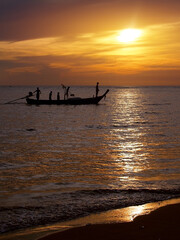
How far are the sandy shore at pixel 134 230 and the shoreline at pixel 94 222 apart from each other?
59mm

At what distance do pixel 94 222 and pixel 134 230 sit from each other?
3.54ft

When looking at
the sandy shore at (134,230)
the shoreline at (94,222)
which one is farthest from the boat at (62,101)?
the sandy shore at (134,230)

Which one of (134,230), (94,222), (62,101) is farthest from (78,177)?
(62,101)

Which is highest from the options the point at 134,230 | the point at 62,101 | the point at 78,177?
the point at 62,101

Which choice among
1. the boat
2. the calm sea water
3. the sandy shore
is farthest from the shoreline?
the boat

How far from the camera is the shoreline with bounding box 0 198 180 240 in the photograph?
237 inches

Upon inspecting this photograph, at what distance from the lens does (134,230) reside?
19.4 feet

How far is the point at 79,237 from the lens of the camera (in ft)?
18.6

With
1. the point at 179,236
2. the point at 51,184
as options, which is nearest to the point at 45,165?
the point at 51,184

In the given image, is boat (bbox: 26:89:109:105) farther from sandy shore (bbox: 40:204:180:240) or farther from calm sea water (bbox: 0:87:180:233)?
sandy shore (bbox: 40:204:180:240)

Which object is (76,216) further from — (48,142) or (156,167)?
(48,142)

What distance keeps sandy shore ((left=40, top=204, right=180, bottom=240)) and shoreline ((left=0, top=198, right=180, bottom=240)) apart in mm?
59

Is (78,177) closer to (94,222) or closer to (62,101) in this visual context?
(94,222)

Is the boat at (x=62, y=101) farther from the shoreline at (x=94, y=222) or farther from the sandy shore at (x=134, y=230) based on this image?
the sandy shore at (x=134, y=230)
